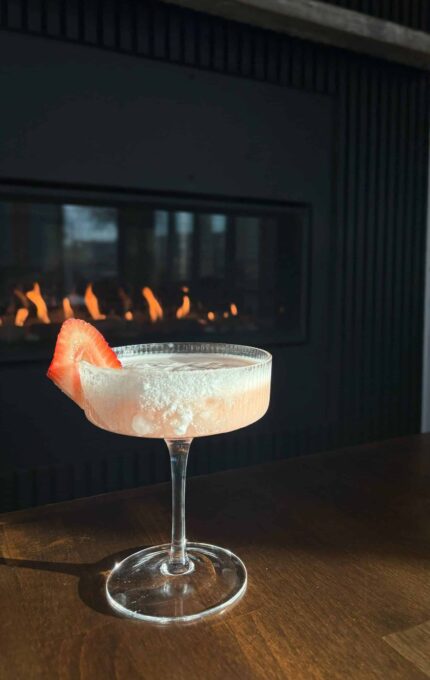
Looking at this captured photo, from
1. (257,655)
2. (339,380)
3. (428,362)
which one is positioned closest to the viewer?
(257,655)

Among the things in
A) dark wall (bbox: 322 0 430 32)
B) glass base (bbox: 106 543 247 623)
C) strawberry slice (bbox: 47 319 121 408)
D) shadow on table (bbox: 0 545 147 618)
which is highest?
dark wall (bbox: 322 0 430 32)

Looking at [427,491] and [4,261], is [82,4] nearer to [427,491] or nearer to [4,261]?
[4,261]

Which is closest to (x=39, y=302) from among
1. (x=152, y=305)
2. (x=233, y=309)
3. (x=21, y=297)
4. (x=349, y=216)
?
(x=21, y=297)

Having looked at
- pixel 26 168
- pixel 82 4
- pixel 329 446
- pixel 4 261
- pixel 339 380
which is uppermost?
pixel 82 4

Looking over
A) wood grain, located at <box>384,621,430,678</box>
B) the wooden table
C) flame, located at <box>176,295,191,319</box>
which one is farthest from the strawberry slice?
flame, located at <box>176,295,191,319</box>

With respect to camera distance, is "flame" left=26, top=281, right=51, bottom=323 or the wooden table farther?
"flame" left=26, top=281, right=51, bottom=323

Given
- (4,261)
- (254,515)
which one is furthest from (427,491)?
(4,261)

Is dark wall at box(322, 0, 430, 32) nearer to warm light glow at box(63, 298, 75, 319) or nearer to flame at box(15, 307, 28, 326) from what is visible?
warm light glow at box(63, 298, 75, 319)
